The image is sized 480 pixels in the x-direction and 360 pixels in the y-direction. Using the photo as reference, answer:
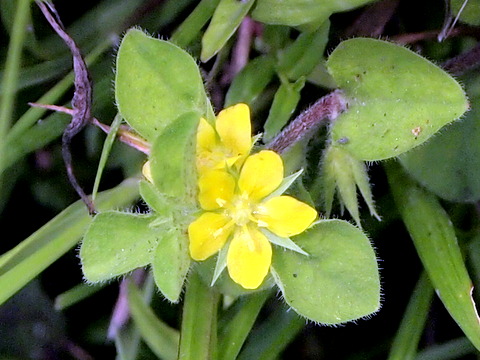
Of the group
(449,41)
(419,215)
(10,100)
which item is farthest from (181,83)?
(449,41)

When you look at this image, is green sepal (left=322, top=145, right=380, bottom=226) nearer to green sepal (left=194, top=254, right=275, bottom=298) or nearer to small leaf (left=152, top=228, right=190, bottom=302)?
green sepal (left=194, top=254, right=275, bottom=298)

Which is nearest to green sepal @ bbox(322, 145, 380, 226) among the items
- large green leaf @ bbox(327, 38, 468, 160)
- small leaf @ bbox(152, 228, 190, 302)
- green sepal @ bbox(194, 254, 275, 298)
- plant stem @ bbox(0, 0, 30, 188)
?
large green leaf @ bbox(327, 38, 468, 160)

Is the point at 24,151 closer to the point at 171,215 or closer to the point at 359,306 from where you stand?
the point at 171,215

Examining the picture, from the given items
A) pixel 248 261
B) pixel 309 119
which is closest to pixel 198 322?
pixel 248 261

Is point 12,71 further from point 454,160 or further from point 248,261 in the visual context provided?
point 454,160

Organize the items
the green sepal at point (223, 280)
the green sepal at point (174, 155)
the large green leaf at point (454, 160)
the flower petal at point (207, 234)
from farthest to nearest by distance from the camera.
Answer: the large green leaf at point (454, 160) < the green sepal at point (223, 280) < the flower petal at point (207, 234) < the green sepal at point (174, 155)

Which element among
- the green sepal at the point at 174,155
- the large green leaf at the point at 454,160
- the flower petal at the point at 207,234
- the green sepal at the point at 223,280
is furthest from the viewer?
the large green leaf at the point at 454,160

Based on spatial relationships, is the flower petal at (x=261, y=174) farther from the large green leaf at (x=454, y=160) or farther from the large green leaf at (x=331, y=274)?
the large green leaf at (x=454, y=160)

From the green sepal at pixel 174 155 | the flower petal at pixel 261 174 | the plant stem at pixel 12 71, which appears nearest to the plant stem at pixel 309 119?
the flower petal at pixel 261 174
